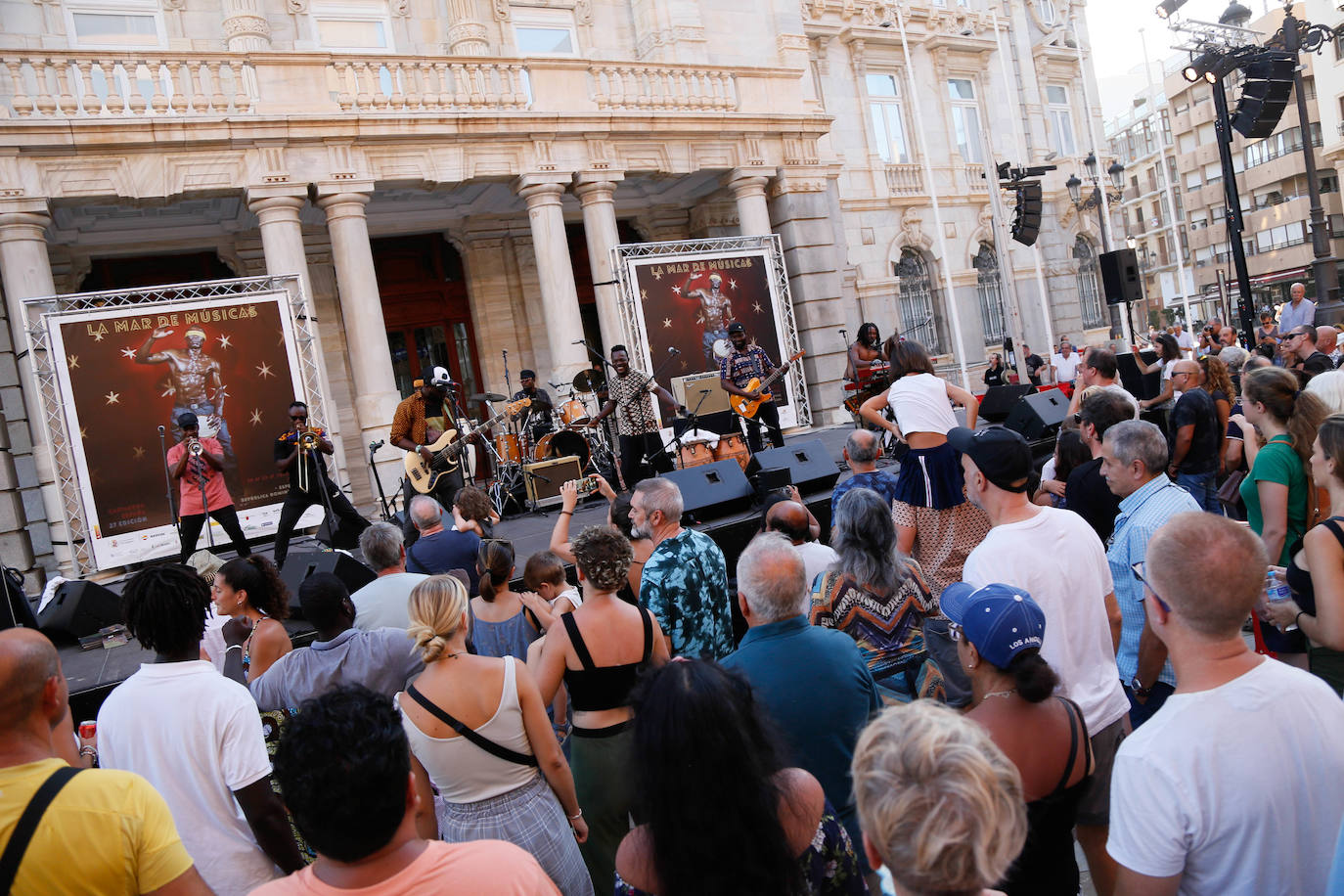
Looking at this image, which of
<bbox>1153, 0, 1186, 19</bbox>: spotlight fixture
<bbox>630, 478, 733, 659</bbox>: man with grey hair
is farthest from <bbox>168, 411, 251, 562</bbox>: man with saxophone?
<bbox>1153, 0, 1186, 19</bbox>: spotlight fixture

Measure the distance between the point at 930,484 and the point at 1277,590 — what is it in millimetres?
2329

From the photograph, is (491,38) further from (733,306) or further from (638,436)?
(638,436)

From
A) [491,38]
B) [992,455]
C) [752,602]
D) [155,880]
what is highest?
[491,38]

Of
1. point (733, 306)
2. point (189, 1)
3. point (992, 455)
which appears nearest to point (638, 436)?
point (733, 306)

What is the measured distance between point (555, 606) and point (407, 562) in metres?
2.06

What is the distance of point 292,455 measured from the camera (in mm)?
8945

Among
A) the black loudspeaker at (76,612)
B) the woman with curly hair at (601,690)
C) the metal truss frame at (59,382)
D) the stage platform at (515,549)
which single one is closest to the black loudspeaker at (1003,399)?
the stage platform at (515,549)

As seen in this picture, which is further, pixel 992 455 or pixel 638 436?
pixel 638 436

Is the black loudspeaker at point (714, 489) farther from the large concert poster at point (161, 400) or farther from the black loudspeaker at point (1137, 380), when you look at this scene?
the large concert poster at point (161, 400)

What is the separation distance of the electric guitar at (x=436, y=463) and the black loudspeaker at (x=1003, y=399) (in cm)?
742

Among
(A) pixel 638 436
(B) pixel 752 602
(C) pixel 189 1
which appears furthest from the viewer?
(C) pixel 189 1

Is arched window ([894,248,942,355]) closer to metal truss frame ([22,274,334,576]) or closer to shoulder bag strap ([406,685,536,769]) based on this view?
metal truss frame ([22,274,334,576])

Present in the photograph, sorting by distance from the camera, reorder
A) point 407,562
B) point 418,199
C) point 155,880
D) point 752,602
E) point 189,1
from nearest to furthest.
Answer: point 155,880
point 752,602
point 407,562
point 189,1
point 418,199

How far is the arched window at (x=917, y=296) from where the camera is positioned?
2203cm
